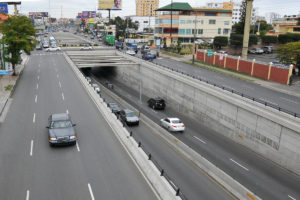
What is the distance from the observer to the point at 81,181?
45.2 feet

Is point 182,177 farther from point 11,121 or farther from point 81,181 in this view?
point 11,121

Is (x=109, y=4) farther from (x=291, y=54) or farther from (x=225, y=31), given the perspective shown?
(x=291, y=54)

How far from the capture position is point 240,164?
25.0 metres

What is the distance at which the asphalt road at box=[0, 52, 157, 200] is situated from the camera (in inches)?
506

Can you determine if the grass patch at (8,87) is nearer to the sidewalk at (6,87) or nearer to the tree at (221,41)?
the sidewalk at (6,87)

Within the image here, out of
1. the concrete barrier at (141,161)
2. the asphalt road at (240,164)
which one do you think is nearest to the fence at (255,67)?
the asphalt road at (240,164)

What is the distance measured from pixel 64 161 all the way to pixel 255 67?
40.8 meters

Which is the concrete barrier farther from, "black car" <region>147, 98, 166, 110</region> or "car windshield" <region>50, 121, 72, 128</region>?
"black car" <region>147, 98, 166, 110</region>

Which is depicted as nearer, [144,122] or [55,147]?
[55,147]

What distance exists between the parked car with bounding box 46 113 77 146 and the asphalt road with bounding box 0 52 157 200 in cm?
58

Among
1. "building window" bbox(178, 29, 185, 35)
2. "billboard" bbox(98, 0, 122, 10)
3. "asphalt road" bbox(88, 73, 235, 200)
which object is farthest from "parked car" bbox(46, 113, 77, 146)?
"billboard" bbox(98, 0, 122, 10)

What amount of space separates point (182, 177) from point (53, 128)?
1123 centimetres

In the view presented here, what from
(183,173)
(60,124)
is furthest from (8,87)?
(183,173)

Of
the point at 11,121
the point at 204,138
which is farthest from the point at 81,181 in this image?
the point at 204,138
